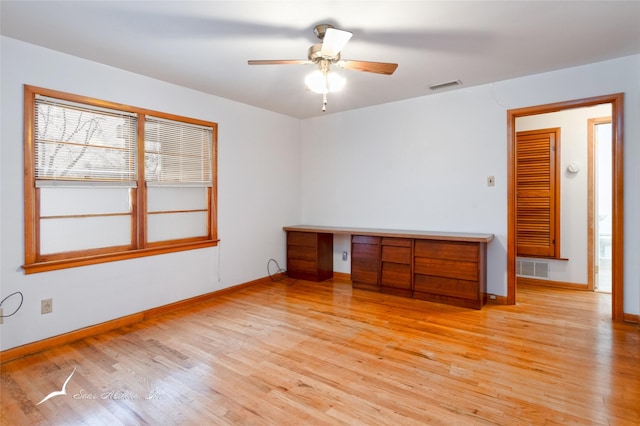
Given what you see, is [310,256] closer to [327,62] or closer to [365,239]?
[365,239]

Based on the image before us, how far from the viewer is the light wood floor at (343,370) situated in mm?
1912

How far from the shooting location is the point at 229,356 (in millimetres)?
2607

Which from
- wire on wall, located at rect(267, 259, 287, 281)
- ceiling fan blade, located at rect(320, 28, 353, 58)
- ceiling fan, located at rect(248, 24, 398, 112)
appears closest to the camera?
ceiling fan blade, located at rect(320, 28, 353, 58)

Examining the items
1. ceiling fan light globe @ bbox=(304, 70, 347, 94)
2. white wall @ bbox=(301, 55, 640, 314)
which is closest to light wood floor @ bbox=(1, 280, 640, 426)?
white wall @ bbox=(301, 55, 640, 314)

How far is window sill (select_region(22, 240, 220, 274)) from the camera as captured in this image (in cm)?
275

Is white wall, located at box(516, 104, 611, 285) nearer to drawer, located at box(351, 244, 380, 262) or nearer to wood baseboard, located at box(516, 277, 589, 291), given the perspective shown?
wood baseboard, located at box(516, 277, 589, 291)

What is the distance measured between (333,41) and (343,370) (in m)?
2.26

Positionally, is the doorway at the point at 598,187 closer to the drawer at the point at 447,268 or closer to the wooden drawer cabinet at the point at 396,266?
the drawer at the point at 447,268

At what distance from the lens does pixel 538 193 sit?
464 cm

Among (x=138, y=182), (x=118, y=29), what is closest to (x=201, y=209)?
(x=138, y=182)

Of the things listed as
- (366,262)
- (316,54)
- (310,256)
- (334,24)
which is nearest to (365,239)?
(366,262)

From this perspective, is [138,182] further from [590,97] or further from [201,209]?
[590,97]

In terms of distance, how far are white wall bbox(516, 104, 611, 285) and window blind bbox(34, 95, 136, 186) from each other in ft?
15.5

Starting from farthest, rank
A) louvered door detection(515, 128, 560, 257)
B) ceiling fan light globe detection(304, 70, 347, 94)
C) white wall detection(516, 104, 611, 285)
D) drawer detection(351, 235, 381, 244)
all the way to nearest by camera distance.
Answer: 1. louvered door detection(515, 128, 560, 257)
2. white wall detection(516, 104, 611, 285)
3. drawer detection(351, 235, 381, 244)
4. ceiling fan light globe detection(304, 70, 347, 94)
